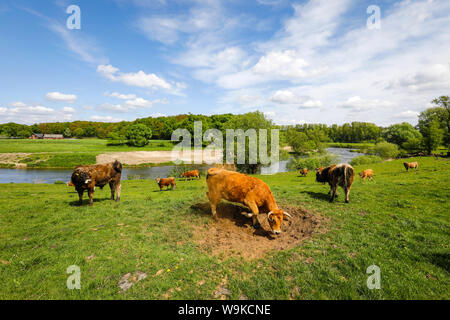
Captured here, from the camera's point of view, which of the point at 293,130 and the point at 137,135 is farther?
the point at 293,130

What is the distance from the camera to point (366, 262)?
18.6 feet

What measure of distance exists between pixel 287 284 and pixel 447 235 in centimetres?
705

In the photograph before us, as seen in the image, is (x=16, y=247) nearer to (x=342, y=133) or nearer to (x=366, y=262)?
(x=366, y=262)

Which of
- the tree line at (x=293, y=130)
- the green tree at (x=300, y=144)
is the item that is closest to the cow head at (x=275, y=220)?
the tree line at (x=293, y=130)

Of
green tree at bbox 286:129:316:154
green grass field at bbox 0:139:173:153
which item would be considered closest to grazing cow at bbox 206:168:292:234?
green grass field at bbox 0:139:173:153

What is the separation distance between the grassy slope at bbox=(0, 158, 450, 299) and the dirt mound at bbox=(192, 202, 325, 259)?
0.44 metres

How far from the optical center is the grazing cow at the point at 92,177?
11.1 meters

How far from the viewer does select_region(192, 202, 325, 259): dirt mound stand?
6738 mm

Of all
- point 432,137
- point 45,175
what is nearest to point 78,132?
point 45,175

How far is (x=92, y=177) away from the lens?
1139cm

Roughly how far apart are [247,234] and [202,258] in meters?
2.44

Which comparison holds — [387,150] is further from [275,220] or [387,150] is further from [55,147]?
[55,147]

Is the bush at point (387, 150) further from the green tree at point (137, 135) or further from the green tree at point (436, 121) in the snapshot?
the green tree at point (137, 135)

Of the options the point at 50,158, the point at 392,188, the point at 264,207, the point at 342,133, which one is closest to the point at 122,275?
the point at 264,207
